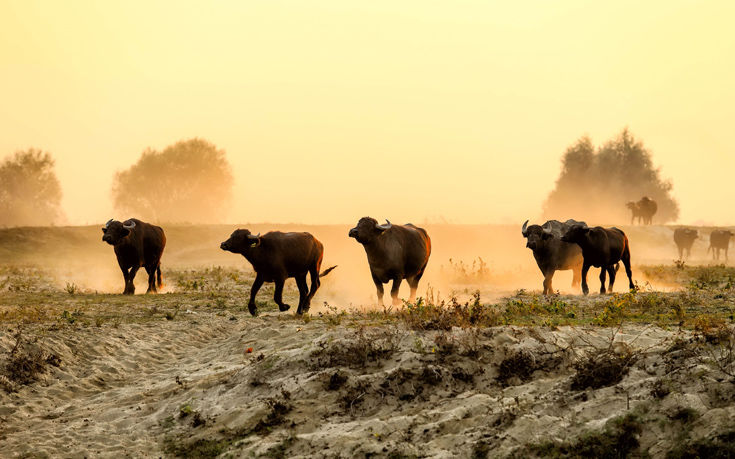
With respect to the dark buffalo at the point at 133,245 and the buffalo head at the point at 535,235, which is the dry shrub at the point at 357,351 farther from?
the dark buffalo at the point at 133,245

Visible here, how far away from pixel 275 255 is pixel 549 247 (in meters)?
8.12

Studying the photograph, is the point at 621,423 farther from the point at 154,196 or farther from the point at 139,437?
the point at 154,196

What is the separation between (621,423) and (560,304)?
787 cm

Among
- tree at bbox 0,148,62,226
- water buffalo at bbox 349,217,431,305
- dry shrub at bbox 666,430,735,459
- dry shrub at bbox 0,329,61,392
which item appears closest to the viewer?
dry shrub at bbox 666,430,735,459

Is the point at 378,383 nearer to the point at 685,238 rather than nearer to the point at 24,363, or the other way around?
the point at 24,363

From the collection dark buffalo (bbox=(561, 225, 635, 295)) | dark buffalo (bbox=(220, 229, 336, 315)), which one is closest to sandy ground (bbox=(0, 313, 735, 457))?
dark buffalo (bbox=(220, 229, 336, 315))

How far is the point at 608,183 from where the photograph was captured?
227 feet

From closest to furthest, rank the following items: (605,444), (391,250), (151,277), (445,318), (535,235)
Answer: (605,444), (445,318), (391,250), (535,235), (151,277)

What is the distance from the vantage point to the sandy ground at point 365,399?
6.85 metres

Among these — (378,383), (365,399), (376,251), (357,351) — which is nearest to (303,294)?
(376,251)

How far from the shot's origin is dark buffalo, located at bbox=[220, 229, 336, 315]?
14898 mm

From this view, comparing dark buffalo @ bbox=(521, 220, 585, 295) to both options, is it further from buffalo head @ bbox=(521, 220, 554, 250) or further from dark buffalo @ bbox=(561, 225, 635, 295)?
dark buffalo @ bbox=(561, 225, 635, 295)

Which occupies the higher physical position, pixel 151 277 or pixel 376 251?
pixel 376 251

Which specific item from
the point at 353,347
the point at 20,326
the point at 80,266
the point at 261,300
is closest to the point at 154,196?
the point at 80,266
